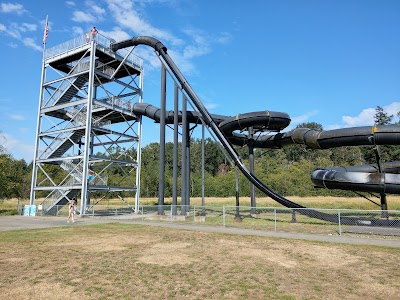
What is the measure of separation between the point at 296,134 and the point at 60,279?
73.5 feet

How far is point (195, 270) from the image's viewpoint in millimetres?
8891

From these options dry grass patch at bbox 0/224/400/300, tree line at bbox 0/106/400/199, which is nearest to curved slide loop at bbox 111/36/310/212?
dry grass patch at bbox 0/224/400/300

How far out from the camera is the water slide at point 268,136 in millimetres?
19484

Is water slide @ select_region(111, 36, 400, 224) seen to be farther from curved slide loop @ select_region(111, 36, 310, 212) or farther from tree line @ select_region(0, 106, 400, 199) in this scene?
tree line @ select_region(0, 106, 400, 199)

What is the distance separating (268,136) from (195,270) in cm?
2411

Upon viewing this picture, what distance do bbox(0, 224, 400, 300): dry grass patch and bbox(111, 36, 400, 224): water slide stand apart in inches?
367

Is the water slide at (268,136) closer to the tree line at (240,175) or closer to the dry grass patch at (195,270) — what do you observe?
the dry grass patch at (195,270)

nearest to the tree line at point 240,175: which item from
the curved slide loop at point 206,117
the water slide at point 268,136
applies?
the water slide at point 268,136

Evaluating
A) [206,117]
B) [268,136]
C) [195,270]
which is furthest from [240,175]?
[195,270]

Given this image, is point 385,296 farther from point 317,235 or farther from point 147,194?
point 147,194

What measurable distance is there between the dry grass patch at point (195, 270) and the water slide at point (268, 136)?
9.32 m

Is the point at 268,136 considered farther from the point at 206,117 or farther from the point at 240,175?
the point at 240,175

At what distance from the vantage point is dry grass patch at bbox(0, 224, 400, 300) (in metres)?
6.91

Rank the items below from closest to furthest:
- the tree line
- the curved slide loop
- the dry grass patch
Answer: the dry grass patch, the curved slide loop, the tree line
